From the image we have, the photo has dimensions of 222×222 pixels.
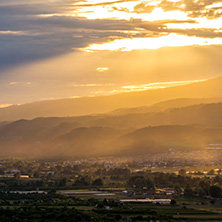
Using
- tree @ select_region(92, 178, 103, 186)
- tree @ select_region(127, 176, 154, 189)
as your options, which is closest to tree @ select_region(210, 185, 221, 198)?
tree @ select_region(127, 176, 154, 189)

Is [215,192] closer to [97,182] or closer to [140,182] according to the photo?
[140,182]

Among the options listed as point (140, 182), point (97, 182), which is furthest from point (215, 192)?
point (97, 182)

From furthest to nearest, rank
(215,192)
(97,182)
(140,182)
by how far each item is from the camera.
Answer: (97,182)
(140,182)
(215,192)

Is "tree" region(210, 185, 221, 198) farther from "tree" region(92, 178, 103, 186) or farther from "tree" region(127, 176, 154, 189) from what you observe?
"tree" region(92, 178, 103, 186)

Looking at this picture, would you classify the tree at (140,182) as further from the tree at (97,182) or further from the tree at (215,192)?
the tree at (215,192)

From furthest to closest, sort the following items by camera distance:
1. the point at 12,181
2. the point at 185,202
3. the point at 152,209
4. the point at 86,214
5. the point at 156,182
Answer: the point at 12,181, the point at 156,182, the point at 185,202, the point at 152,209, the point at 86,214

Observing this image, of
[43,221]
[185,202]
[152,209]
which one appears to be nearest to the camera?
[43,221]

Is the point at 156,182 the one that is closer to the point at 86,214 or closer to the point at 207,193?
the point at 207,193

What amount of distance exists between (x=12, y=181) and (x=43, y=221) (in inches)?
3247

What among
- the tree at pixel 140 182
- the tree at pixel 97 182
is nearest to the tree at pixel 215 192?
the tree at pixel 140 182

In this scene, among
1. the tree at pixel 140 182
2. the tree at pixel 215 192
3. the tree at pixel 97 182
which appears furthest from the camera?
the tree at pixel 97 182

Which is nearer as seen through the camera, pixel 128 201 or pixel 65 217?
pixel 65 217

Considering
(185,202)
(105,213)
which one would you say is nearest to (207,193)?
(185,202)

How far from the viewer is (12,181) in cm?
16738
